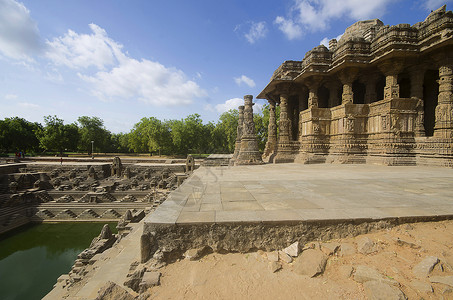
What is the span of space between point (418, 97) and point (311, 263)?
12550 millimetres

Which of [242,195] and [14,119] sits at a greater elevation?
[14,119]

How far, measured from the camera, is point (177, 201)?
322 centimetres

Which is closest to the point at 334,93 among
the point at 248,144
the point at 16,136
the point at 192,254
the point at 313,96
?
the point at 313,96

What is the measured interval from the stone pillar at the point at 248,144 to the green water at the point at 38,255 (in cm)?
943

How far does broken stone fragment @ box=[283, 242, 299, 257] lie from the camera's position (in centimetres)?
219

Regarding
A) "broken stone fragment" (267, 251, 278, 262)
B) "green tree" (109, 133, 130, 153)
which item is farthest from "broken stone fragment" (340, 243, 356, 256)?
"green tree" (109, 133, 130, 153)

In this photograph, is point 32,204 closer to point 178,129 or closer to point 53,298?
point 53,298

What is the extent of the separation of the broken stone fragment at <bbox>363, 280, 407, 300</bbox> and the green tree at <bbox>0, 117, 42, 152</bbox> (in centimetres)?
5211

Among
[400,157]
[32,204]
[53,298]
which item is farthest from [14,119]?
[400,157]

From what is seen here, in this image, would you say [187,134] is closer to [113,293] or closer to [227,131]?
[227,131]

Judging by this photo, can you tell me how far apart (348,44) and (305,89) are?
4128 millimetres

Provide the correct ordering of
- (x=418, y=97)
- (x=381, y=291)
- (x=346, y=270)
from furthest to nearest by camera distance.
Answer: (x=418, y=97) → (x=346, y=270) → (x=381, y=291)

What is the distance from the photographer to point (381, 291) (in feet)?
5.24

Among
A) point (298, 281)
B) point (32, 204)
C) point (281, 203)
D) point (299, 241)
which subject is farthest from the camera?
point (32, 204)
